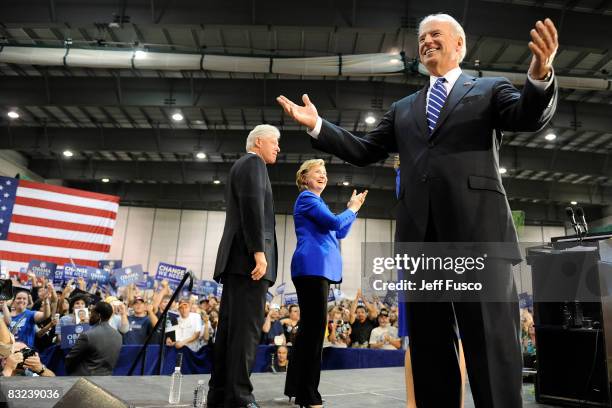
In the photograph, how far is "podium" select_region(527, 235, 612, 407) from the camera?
8.12 feet

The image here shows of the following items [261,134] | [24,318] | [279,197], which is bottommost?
[24,318]

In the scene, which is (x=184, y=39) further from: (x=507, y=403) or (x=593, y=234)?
(x=507, y=403)

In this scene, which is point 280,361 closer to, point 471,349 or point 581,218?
point 581,218

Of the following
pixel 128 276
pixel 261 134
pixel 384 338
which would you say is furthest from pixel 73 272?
pixel 261 134

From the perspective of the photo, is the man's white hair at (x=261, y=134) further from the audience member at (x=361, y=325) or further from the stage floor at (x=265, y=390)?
the audience member at (x=361, y=325)

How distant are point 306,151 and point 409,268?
→ 11.8m

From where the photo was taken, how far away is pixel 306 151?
12875mm

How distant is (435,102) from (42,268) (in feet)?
30.8

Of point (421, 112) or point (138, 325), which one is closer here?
point (421, 112)

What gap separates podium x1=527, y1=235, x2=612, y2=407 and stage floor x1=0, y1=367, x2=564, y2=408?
0.73ft

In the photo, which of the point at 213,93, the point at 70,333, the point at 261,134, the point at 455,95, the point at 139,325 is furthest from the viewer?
the point at 213,93

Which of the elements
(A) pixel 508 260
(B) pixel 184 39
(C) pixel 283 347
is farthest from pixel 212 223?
(A) pixel 508 260

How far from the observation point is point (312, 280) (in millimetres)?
2332

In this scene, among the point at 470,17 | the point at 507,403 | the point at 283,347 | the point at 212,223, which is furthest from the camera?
the point at 212,223
